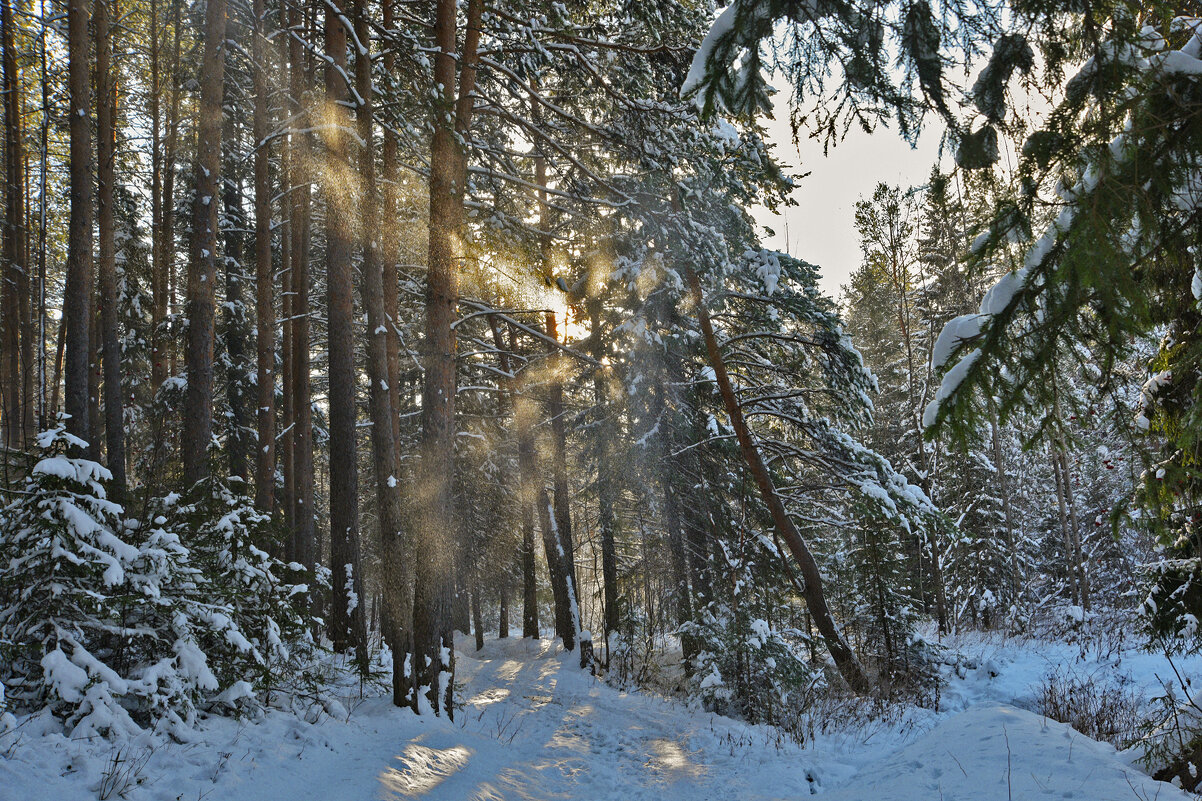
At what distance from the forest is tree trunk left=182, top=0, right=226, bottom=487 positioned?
2.1 inches

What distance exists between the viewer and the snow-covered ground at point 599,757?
423 centimetres

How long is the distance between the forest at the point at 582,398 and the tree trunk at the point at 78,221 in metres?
0.07

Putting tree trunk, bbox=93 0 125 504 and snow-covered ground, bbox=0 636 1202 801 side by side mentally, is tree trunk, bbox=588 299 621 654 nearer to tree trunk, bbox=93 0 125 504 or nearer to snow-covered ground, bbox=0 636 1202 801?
snow-covered ground, bbox=0 636 1202 801

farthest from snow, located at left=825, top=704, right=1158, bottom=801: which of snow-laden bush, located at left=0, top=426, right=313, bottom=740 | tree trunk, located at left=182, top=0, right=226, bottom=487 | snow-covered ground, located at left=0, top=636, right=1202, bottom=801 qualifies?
tree trunk, located at left=182, top=0, right=226, bottom=487

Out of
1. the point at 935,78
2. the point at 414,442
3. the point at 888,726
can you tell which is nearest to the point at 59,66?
the point at 414,442

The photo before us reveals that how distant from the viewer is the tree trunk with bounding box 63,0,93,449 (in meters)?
8.71

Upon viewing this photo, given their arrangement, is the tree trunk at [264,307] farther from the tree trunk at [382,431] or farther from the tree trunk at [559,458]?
the tree trunk at [559,458]

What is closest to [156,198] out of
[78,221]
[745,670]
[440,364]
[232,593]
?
[78,221]

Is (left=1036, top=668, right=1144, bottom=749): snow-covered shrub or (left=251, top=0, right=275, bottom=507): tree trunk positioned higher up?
(left=251, top=0, right=275, bottom=507): tree trunk

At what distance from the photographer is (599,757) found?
770 cm

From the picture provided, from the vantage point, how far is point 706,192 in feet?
31.5

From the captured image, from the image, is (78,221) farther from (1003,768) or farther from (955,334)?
(1003,768)

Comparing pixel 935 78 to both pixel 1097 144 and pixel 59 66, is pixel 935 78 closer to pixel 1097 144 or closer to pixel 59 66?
pixel 1097 144

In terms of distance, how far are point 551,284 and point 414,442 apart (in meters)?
9.71
